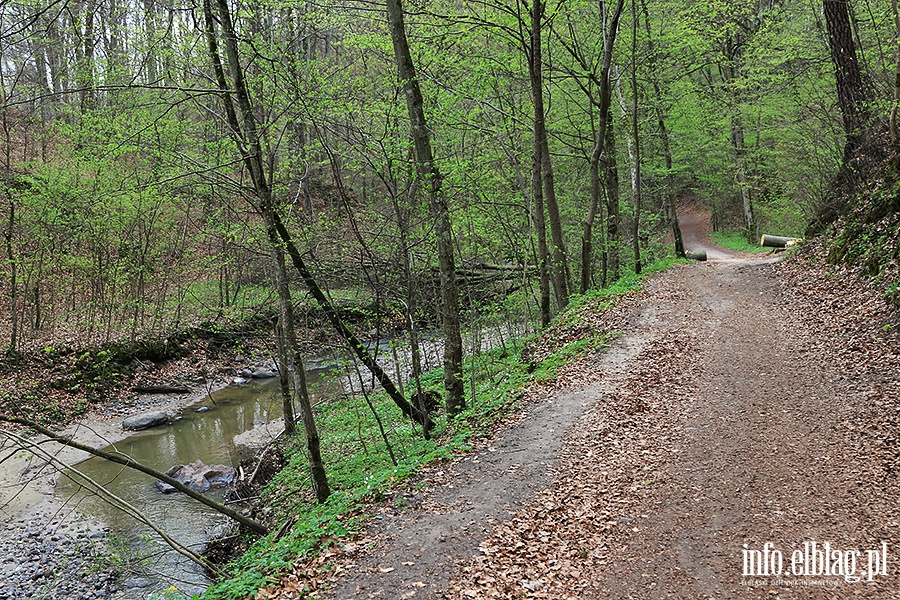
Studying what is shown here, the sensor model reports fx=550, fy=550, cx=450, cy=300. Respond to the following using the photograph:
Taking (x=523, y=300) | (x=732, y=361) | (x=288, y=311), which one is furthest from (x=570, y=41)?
(x=288, y=311)

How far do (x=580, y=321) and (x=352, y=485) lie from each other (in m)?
5.93

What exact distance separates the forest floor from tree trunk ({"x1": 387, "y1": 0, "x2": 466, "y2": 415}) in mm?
1517

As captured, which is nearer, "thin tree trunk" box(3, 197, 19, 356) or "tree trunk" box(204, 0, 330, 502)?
"tree trunk" box(204, 0, 330, 502)

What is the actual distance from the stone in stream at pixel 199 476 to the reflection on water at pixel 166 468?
0.87ft

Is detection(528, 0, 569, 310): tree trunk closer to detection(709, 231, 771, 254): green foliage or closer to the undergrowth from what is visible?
the undergrowth

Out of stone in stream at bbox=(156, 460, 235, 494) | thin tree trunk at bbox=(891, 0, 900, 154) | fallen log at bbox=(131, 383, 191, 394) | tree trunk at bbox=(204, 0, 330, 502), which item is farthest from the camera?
fallen log at bbox=(131, 383, 191, 394)

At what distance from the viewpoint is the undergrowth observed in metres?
5.37

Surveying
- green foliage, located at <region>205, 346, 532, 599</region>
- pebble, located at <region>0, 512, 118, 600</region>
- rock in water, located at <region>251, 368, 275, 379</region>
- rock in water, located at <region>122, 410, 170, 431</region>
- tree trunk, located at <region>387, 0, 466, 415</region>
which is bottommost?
pebble, located at <region>0, 512, 118, 600</region>

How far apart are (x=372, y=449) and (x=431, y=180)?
5.06 metres

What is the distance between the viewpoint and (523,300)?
14344 mm

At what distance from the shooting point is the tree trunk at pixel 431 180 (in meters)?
7.90

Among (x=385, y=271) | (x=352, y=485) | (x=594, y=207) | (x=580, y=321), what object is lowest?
(x=352, y=485)

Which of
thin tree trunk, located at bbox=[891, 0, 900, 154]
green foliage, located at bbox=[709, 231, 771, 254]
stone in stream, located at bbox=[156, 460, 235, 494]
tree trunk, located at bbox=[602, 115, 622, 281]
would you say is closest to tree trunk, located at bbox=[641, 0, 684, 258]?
tree trunk, located at bbox=[602, 115, 622, 281]

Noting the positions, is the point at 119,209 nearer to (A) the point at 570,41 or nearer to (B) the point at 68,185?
(B) the point at 68,185
